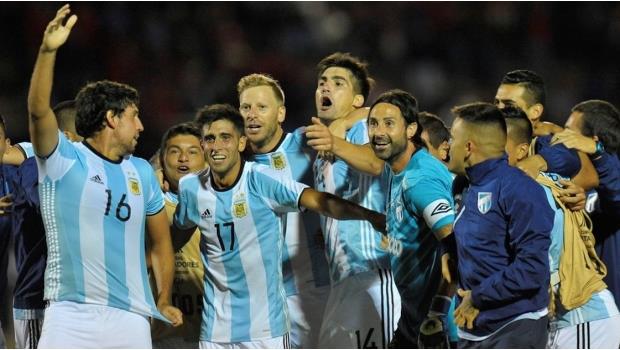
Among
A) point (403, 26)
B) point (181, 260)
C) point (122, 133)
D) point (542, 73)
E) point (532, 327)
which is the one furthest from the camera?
point (403, 26)

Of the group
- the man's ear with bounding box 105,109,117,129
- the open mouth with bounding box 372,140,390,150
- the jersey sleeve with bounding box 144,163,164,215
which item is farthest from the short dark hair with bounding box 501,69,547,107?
the man's ear with bounding box 105,109,117,129

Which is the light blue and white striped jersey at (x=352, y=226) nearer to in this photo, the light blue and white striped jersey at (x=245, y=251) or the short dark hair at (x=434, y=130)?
the short dark hair at (x=434, y=130)

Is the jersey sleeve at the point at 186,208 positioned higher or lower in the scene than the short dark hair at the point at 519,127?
lower

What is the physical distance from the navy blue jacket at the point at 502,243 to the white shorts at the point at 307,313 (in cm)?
182

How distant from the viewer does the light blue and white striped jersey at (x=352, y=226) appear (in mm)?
5949

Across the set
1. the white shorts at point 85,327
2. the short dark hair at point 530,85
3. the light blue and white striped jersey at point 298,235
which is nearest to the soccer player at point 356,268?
the light blue and white striped jersey at point 298,235

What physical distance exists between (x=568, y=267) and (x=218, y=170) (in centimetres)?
195

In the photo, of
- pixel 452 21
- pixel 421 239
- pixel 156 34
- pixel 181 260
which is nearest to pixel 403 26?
pixel 452 21

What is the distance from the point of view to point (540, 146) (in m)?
5.99

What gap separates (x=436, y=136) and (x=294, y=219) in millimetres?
1028

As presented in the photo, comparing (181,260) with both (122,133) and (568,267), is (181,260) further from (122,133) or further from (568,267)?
(568,267)

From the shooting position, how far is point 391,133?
544 centimetres

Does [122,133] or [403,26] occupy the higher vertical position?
[403,26]

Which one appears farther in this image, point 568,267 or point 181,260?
point 181,260
